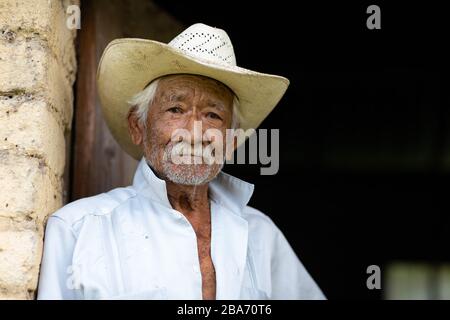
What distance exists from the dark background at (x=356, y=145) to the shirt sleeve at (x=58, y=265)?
217cm

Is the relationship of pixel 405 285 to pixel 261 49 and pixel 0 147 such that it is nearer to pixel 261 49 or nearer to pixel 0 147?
pixel 261 49

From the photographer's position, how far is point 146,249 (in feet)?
8.02

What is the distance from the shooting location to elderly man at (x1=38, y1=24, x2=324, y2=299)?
2369 mm

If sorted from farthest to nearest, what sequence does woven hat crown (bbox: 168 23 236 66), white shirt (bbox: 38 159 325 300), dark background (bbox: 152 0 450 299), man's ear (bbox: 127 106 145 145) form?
dark background (bbox: 152 0 450 299) → man's ear (bbox: 127 106 145 145) → woven hat crown (bbox: 168 23 236 66) → white shirt (bbox: 38 159 325 300)

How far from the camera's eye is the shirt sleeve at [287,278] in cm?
296

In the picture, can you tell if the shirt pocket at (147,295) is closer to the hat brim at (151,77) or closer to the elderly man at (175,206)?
the elderly man at (175,206)

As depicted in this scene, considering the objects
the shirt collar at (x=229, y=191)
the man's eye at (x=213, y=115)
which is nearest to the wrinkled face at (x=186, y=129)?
the man's eye at (x=213, y=115)

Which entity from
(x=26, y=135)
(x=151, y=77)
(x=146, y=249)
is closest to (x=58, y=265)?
(x=146, y=249)

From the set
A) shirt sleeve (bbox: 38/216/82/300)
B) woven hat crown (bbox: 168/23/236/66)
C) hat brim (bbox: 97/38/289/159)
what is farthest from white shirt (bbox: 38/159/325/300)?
woven hat crown (bbox: 168/23/236/66)

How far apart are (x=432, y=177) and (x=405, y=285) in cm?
92

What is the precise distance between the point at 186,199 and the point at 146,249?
1.21 feet

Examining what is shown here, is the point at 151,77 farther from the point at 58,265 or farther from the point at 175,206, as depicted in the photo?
the point at 58,265

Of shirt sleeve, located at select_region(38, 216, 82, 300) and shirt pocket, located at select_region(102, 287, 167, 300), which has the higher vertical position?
shirt sleeve, located at select_region(38, 216, 82, 300)

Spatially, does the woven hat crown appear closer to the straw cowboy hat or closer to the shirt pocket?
the straw cowboy hat
